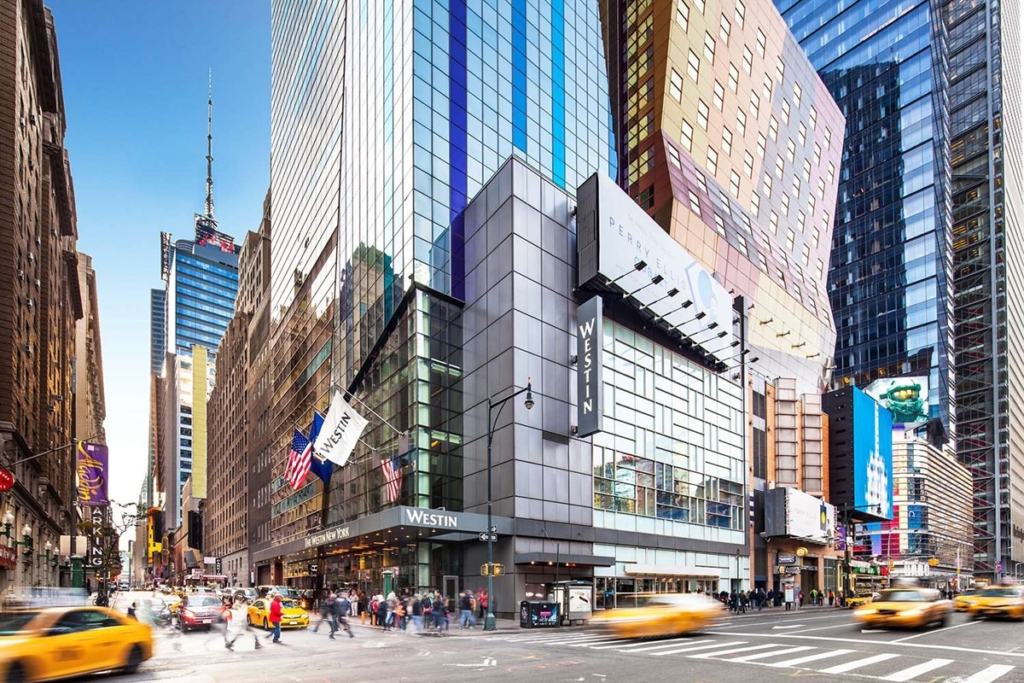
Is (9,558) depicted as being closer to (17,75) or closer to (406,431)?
(406,431)

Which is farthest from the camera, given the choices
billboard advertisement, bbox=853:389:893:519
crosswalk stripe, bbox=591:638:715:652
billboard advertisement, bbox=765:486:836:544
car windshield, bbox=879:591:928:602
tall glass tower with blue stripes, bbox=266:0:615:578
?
billboard advertisement, bbox=853:389:893:519

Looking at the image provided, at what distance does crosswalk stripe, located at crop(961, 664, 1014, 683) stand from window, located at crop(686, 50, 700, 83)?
54.8 m

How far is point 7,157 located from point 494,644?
43.7 metres

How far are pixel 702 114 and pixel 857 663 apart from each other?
54.4m

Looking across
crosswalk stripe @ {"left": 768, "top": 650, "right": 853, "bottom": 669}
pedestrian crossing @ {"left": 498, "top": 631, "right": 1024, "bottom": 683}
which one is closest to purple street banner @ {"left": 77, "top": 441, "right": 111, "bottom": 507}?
pedestrian crossing @ {"left": 498, "top": 631, "right": 1024, "bottom": 683}

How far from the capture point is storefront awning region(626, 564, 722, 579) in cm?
4619

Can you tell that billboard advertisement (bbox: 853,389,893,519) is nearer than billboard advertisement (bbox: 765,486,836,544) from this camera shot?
No

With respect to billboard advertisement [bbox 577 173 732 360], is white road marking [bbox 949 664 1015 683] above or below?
below

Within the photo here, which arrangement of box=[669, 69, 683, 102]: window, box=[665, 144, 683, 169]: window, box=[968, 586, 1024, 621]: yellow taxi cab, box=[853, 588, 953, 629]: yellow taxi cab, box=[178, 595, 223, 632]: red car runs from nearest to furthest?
box=[853, 588, 953, 629]: yellow taxi cab
box=[968, 586, 1024, 621]: yellow taxi cab
box=[178, 595, 223, 632]: red car
box=[665, 144, 683, 169]: window
box=[669, 69, 683, 102]: window

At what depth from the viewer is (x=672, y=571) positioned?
162 ft

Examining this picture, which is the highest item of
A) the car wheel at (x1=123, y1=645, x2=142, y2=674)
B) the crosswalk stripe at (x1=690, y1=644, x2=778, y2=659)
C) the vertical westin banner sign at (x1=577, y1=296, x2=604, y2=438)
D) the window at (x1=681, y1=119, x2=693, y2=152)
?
the window at (x1=681, y1=119, x2=693, y2=152)

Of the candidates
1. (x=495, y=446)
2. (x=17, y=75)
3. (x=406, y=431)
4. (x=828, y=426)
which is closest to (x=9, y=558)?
(x=406, y=431)

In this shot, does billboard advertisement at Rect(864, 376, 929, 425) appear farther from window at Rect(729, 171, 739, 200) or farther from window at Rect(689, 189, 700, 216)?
window at Rect(689, 189, 700, 216)

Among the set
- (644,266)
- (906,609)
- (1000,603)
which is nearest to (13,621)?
(906,609)
